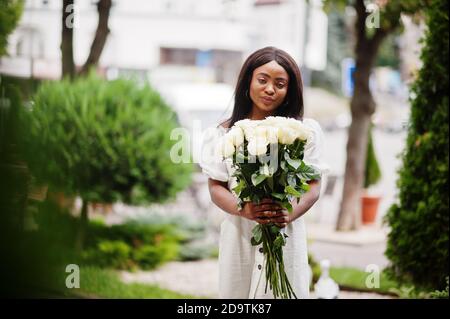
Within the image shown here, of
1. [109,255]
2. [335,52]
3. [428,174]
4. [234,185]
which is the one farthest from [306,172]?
[335,52]

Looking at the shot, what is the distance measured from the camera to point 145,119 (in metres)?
4.93

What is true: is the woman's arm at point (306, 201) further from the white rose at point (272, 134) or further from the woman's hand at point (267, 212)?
the white rose at point (272, 134)

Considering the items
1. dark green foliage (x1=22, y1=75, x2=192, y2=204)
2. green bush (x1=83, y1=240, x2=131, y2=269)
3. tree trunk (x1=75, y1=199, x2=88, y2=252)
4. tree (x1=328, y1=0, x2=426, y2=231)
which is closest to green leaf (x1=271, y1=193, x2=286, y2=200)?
dark green foliage (x1=22, y1=75, x2=192, y2=204)

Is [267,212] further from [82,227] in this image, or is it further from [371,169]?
[371,169]

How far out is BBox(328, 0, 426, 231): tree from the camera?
5.54 metres

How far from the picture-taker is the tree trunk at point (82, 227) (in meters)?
4.88

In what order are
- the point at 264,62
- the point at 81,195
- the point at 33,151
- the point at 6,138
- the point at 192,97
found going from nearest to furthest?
the point at 264,62 → the point at 6,138 → the point at 33,151 → the point at 81,195 → the point at 192,97

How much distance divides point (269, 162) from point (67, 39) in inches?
98.9

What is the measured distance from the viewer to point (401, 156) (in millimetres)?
4508

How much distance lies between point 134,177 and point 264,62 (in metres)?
2.71

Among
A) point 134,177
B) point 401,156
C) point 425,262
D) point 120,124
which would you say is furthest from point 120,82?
point 425,262

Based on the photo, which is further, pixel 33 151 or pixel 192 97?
pixel 192 97

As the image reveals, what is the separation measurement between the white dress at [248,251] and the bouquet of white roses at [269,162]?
0.36 ft
